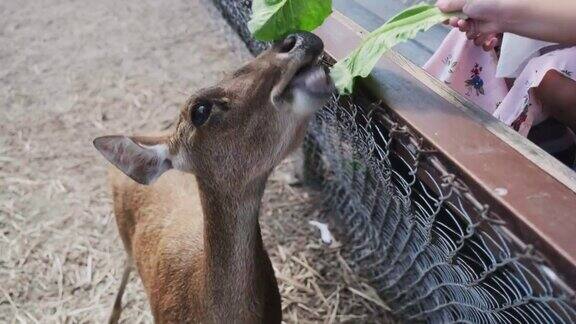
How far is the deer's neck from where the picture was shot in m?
2.00

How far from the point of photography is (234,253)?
205 cm

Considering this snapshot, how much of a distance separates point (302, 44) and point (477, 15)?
624 mm

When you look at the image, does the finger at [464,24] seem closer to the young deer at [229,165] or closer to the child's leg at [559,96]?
the child's leg at [559,96]

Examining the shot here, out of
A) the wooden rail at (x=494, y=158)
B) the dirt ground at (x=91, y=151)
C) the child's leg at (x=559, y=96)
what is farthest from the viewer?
the dirt ground at (x=91, y=151)

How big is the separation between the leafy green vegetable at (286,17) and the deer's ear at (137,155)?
1.79ft

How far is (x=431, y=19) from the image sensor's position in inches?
80.6

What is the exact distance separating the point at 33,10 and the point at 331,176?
13.8ft

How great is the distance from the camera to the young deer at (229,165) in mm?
1771

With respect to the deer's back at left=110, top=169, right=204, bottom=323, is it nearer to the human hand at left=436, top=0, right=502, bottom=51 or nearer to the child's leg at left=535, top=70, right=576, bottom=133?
the human hand at left=436, top=0, right=502, bottom=51

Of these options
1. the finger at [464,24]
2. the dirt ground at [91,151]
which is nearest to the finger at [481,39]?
the finger at [464,24]

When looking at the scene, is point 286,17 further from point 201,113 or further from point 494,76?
point 494,76

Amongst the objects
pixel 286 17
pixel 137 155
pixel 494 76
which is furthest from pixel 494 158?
pixel 137 155

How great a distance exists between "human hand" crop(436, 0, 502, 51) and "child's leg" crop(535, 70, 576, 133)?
0.30 metres

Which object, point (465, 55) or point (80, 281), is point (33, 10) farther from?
point (465, 55)
